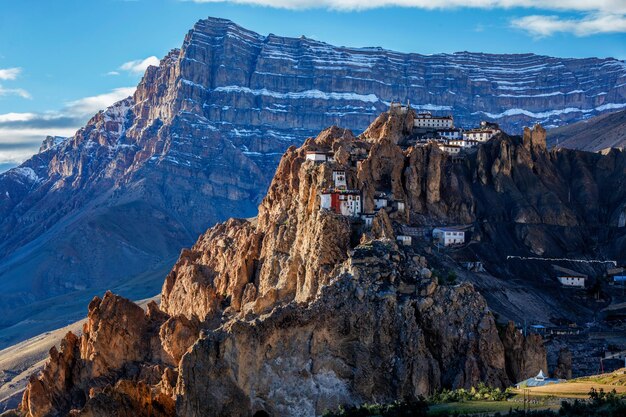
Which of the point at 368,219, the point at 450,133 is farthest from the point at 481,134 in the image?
the point at 368,219

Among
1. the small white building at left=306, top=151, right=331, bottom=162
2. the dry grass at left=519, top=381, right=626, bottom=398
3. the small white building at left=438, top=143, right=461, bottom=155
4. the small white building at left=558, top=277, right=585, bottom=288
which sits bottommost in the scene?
the dry grass at left=519, top=381, right=626, bottom=398

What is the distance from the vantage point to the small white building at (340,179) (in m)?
138

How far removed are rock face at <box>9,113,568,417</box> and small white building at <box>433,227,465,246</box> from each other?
391 centimetres

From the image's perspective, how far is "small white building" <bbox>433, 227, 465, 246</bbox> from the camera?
487 feet

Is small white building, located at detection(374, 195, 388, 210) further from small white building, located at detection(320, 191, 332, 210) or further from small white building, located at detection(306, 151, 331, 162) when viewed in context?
small white building, located at detection(306, 151, 331, 162)

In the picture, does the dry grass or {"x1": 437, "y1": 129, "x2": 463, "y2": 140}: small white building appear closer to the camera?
the dry grass

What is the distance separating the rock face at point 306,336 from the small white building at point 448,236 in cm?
391

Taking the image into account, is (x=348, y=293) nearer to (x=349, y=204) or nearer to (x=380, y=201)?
(x=349, y=204)

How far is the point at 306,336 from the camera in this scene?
109 meters

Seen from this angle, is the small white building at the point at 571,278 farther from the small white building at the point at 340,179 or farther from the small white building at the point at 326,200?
the small white building at the point at 326,200

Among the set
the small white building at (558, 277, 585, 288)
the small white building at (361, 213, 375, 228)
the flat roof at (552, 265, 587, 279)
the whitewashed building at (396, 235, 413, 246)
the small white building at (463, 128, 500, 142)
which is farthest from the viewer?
the small white building at (463, 128, 500, 142)

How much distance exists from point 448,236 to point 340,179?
1774cm

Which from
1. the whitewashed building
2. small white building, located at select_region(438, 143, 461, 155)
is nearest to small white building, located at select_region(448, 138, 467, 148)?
small white building, located at select_region(438, 143, 461, 155)

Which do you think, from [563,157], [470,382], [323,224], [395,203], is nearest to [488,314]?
[470,382]
